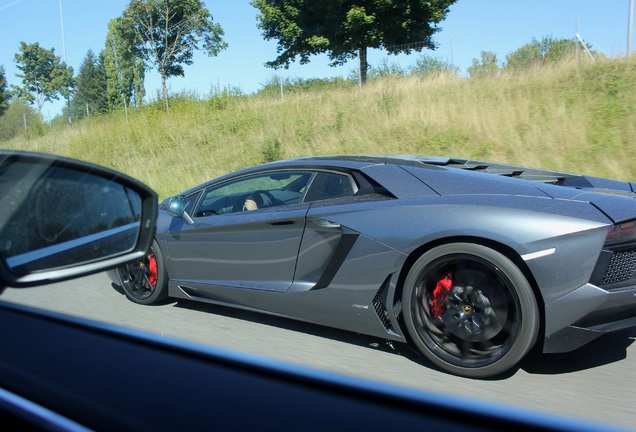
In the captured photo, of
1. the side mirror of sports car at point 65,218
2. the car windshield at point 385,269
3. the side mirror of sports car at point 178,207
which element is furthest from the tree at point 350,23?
the side mirror of sports car at point 65,218

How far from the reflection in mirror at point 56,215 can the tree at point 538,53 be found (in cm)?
1233

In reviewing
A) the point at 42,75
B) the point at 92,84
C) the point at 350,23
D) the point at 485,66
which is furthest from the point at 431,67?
the point at 92,84

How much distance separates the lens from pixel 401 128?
38.0 ft

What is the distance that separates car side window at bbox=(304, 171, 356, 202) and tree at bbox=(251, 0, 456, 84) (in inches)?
663

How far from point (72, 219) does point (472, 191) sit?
2502 mm

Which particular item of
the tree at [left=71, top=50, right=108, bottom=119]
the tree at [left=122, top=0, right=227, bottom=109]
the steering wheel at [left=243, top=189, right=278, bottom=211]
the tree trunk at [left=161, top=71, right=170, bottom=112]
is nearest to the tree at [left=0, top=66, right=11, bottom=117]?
the steering wheel at [left=243, top=189, right=278, bottom=211]

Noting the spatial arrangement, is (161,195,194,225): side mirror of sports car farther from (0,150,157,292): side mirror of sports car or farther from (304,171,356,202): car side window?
(0,150,157,292): side mirror of sports car

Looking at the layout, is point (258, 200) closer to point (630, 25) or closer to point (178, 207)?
point (178, 207)

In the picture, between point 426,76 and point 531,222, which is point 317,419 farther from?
point 426,76

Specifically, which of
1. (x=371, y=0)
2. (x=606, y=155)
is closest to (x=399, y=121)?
(x=606, y=155)

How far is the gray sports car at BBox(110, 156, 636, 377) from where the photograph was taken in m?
3.01

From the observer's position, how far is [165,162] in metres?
12.9

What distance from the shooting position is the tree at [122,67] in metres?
14.9

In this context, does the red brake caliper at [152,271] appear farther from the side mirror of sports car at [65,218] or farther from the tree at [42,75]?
the side mirror of sports car at [65,218]
